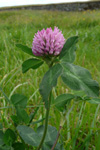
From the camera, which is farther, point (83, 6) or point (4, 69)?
point (83, 6)

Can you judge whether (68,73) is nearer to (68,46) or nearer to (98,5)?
(68,46)

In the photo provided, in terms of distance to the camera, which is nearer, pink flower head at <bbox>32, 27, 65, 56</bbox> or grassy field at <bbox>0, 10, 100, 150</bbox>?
pink flower head at <bbox>32, 27, 65, 56</bbox>

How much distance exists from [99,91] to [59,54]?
16 cm

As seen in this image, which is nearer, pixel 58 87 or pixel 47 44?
pixel 47 44

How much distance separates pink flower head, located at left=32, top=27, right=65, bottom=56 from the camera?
542 mm

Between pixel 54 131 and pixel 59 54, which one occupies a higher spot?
pixel 59 54

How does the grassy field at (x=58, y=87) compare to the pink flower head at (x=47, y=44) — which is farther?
the grassy field at (x=58, y=87)

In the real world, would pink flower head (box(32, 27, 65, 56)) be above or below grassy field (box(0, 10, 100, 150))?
above

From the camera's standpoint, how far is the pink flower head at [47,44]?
542 mm

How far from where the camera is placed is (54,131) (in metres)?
0.70

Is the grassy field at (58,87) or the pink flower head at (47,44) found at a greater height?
the pink flower head at (47,44)

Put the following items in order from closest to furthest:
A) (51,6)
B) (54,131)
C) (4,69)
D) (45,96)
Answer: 1. (45,96)
2. (54,131)
3. (4,69)
4. (51,6)

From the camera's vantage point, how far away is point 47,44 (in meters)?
0.54

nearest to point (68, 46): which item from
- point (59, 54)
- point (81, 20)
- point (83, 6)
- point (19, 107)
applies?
point (59, 54)
